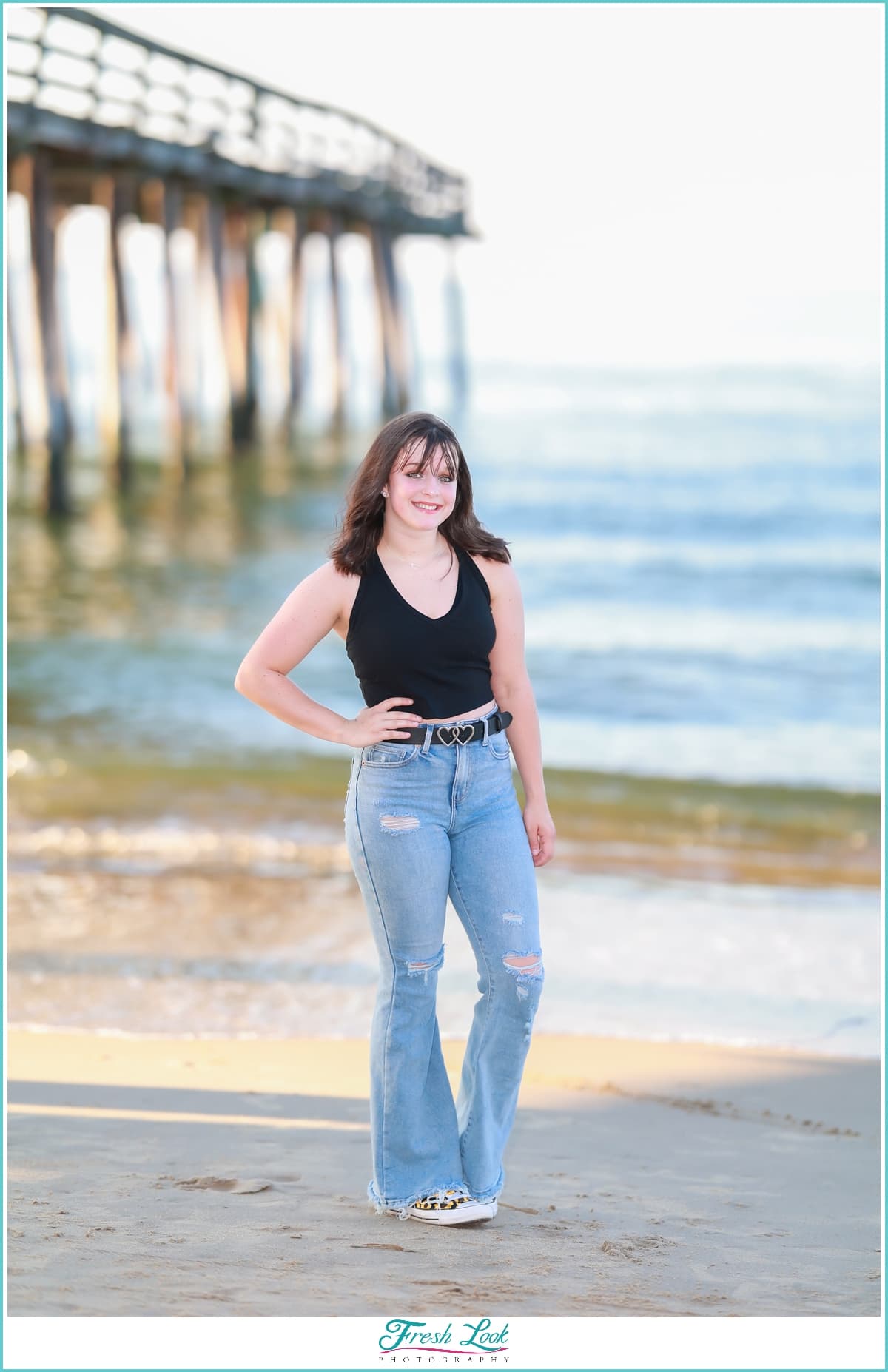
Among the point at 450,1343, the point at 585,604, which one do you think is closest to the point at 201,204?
the point at 585,604

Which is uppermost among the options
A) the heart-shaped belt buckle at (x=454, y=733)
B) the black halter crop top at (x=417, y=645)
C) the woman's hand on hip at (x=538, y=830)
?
the black halter crop top at (x=417, y=645)

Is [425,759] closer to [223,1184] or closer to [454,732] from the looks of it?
[454,732]

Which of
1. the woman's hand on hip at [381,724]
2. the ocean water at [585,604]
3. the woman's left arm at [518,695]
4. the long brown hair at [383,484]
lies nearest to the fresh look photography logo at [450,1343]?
the woman's left arm at [518,695]

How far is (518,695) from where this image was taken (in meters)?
3.25

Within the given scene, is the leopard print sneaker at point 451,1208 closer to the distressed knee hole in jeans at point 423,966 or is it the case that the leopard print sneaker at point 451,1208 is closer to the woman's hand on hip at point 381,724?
the distressed knee hole in jeans at point 423,966

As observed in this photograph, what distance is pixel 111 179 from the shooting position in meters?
15.0

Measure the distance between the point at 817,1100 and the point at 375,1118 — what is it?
1.62 m

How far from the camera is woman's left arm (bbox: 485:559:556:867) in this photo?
3203 millimetres

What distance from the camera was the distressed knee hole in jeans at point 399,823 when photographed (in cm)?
306

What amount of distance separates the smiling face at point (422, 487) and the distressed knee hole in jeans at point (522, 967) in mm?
913

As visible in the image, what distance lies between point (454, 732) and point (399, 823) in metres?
0.22

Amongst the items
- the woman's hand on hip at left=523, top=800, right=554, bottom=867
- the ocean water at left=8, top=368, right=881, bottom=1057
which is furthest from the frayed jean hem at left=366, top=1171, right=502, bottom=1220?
the ocean water at left=8, top=368, right=881, bottom=1057

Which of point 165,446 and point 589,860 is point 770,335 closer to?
point 165,446

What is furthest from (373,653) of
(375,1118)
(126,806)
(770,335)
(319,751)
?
(770,335)
